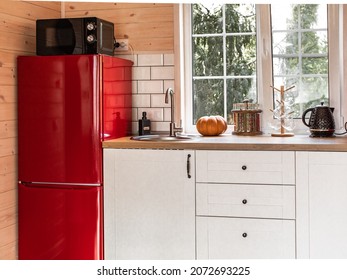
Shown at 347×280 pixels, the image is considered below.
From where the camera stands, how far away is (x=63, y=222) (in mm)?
3285

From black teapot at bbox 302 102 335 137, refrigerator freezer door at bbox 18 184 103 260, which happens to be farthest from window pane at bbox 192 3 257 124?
refrigerator freezer door at bbox 18 184 103 260

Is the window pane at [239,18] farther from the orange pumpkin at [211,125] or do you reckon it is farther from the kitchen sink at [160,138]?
the kitchen sink at [160,138]

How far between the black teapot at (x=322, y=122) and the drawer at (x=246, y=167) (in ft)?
1.62

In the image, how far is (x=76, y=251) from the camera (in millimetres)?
3281

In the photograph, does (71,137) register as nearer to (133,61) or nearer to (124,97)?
(124,97)

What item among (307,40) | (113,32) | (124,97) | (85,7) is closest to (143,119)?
(124,97)

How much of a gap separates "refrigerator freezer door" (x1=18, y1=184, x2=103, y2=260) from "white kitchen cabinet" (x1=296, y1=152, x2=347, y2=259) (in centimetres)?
117

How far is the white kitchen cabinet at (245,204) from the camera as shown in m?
3.01

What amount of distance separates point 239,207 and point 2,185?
138cm

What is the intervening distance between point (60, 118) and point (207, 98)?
42.9 inches

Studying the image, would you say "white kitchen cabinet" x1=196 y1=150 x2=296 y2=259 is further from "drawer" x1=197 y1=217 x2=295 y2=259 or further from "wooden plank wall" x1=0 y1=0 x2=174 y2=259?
"wooden plank wall" x1=0 y1=0 x2=174 y2=259

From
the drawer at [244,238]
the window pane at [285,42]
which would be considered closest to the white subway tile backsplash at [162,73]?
the window pane at [285,42]

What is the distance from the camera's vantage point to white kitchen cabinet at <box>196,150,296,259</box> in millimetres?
3008

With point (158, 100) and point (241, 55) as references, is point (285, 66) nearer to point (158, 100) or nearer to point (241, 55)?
point (241, 55)
